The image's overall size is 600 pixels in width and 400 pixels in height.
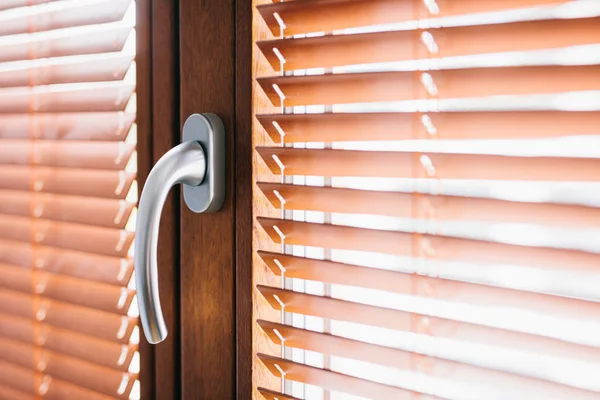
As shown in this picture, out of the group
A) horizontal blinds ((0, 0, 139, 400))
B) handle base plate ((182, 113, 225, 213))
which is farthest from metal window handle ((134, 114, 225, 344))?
horizontal blinds ((0, 0, 139, 400))

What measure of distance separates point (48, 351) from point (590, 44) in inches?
26.3

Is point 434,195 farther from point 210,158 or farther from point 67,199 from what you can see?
point 67,199

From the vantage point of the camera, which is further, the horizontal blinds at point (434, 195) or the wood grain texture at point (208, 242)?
the wood grain texture at point (208, 242)

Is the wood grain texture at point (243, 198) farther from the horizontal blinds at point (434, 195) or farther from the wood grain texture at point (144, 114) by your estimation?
the wood grain texture at point (144, 114)

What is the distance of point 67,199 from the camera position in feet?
2.41

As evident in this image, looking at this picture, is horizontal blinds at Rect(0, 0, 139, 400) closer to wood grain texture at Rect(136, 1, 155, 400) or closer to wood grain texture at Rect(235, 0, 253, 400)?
wood grain texture at Rect(136, 1, 155, 400)

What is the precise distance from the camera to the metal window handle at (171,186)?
0.53 meters

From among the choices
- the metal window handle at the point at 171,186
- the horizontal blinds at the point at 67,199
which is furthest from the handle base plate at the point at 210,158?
the horizontal blinds at the point at 67,199

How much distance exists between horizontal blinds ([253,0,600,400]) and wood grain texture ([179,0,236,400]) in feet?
0.12

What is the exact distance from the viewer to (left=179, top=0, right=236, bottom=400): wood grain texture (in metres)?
0.60

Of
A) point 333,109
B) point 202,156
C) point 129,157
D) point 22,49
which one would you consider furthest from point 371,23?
point 22,49

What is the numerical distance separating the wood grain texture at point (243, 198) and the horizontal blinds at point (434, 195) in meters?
0.01

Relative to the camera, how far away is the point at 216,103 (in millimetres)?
611

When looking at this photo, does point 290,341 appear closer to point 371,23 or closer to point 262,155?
point 262,155
